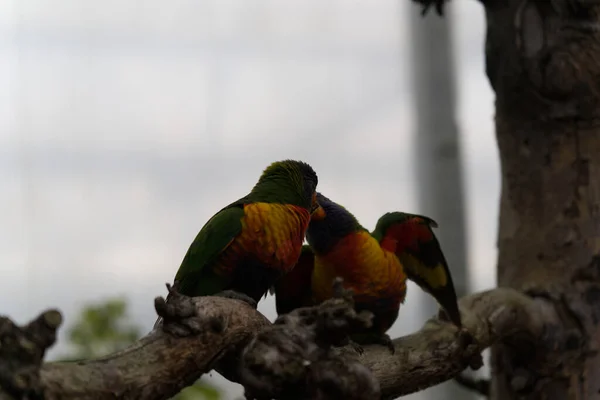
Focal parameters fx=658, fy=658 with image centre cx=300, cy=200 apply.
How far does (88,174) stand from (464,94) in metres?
1.02

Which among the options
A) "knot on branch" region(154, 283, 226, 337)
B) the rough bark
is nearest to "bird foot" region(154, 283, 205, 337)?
"knot on branch" region(154, 283, 226, 337)

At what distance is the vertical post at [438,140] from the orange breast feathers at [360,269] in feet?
2.69

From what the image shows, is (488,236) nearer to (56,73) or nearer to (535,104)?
(535,104)

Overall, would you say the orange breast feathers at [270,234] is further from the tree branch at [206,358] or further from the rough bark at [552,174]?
the rough bark at [552,174]

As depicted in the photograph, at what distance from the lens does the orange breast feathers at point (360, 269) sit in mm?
944

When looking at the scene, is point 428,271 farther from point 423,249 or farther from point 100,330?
point 100,330

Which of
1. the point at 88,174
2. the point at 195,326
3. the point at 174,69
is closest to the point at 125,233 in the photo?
the point at 88,174

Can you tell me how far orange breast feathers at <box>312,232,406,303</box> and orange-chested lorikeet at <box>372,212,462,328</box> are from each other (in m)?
0.03

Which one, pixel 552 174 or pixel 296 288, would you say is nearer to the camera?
pixel 296 288

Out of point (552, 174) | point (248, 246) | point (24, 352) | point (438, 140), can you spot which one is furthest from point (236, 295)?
point (438, 140)

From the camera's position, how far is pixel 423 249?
1002 millimetres

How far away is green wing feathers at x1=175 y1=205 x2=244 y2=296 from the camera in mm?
758

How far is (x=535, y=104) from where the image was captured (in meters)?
1.15

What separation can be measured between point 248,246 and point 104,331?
908 mm
